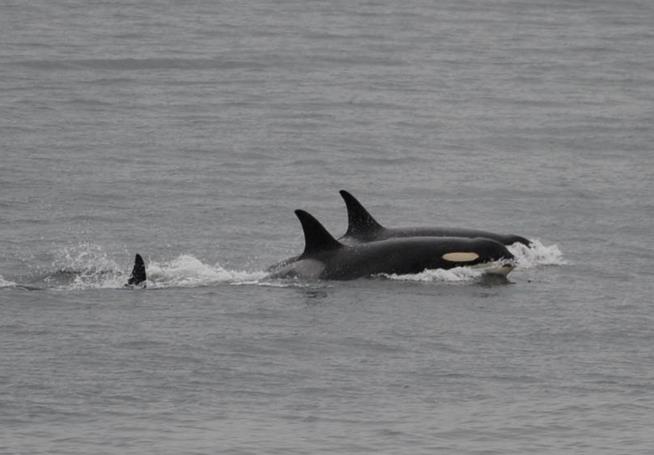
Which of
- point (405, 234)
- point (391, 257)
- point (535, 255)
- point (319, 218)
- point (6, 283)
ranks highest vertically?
point (319, 218)

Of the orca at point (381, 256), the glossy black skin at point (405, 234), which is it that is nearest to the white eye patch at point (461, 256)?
the orca at point (381, 256)

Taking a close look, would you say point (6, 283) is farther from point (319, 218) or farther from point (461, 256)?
point (319, 218)

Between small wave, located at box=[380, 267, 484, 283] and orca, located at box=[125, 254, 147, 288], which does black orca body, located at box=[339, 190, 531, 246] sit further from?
orca, located at box=[125, 254, 147, 288]

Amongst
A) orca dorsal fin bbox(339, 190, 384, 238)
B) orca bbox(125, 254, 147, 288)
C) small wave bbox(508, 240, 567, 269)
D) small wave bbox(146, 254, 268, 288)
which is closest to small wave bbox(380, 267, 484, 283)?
orca dorsal fin bbox(339, 190, 384, 238)

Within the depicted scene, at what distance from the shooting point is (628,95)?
43500 mm

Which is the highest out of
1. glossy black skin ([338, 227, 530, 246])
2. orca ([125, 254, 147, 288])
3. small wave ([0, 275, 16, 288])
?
glossy black skin ([338, 227, 530, 246])

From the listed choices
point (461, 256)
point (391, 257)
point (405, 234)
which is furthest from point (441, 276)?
point (405, 234)

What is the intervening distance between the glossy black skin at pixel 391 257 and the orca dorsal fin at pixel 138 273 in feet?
5.99

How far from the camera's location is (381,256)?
22.3 m

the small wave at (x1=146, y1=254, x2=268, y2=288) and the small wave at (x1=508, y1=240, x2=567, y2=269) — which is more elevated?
the small wave at (x1=508, y1=240, x2=567, y2=269)

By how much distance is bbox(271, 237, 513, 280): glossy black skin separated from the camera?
22.2m

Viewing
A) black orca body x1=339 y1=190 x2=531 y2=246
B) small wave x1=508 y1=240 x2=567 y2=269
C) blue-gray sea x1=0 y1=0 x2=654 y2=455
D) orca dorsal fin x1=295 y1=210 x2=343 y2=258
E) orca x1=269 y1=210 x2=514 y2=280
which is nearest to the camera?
blue-gray sea x1=0 y1=0 x2=654 y2=455

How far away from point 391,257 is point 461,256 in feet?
3.24

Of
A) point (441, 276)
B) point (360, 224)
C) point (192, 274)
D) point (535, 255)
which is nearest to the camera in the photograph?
point (441, 276)
